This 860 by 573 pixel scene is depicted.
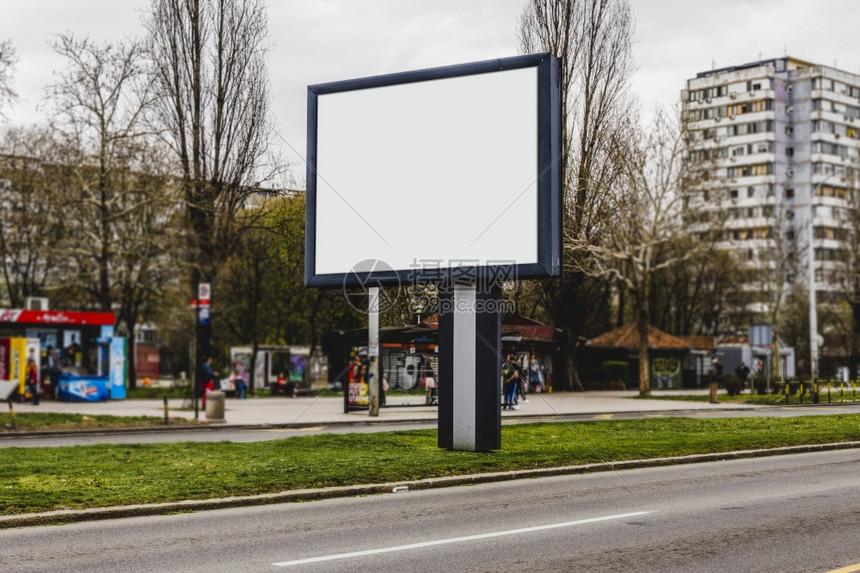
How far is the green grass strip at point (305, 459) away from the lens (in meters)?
12.3

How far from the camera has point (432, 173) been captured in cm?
1658

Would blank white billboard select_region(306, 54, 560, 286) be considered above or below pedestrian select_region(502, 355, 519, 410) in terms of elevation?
above

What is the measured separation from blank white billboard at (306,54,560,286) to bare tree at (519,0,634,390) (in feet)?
24.7

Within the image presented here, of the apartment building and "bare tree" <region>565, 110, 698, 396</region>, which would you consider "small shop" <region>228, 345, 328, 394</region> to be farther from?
the apartment building

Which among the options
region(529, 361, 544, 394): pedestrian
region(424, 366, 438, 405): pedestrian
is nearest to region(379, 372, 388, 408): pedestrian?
region(424, 366, 438, 405): pedestrian

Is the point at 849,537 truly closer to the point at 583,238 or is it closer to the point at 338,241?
the point at 338,241

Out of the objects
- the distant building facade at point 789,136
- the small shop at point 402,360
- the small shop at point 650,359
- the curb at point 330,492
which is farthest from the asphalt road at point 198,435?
the distant building facade at point 789,136

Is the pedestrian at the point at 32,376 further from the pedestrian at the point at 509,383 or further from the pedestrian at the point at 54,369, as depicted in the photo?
the pedestrian at the point at 509,383

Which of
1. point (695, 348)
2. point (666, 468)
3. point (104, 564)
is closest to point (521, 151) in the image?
point (666, 468)

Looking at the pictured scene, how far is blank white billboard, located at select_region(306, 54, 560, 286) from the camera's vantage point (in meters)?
16.1

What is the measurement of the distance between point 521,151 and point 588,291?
4127cm

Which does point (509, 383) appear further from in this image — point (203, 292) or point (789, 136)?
point (789, 136)

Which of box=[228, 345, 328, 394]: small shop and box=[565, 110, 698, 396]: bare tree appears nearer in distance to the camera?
box=[565, 110, 698, 396]: bare tree

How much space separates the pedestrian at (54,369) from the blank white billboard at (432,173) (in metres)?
22.5
